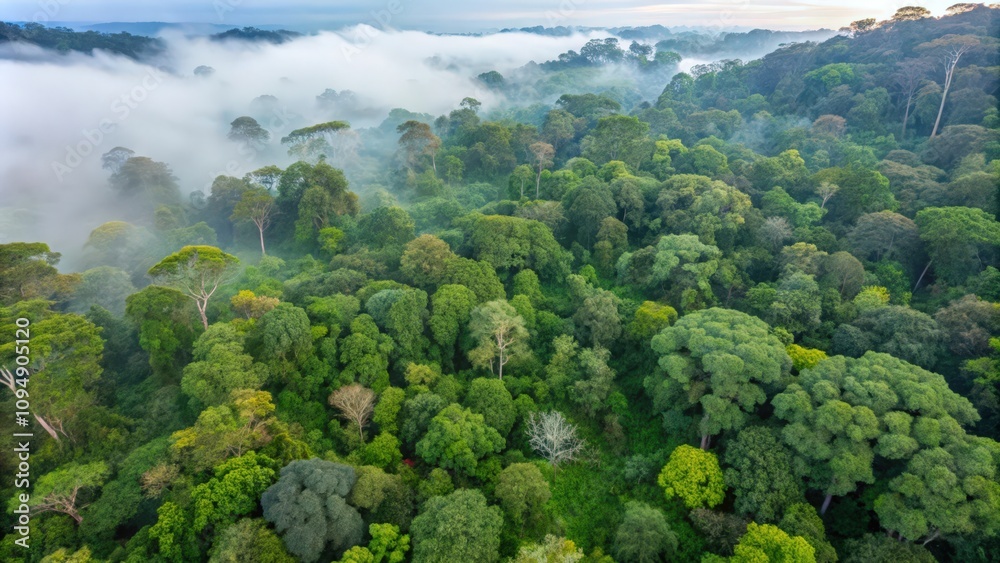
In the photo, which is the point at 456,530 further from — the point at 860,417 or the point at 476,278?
the point at 476,278

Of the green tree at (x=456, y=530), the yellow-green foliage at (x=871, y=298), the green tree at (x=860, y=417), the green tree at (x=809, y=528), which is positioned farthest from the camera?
the yellow-green foliage at (x=871, y=298)

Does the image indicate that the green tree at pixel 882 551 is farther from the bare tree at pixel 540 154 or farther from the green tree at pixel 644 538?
the bare tree at pixel 540 154

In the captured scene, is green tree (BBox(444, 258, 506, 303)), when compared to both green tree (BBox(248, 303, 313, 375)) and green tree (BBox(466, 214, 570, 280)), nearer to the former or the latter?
green tree (BBox(466, 214, 570, 280))

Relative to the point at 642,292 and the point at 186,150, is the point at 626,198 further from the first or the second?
the point at 186,150

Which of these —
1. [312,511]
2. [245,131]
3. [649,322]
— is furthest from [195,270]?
[245,131]

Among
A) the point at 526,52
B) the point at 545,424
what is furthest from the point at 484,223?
the point at 526,52

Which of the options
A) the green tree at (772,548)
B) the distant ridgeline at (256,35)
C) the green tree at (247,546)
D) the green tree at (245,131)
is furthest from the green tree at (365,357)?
the distant ridgeline at (256,35)

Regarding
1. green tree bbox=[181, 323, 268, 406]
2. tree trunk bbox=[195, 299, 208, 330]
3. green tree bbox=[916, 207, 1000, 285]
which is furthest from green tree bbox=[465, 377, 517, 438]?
green tree bbox=[916, 207, 1000, 285]

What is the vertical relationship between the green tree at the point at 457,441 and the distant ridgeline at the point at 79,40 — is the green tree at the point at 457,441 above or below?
below
